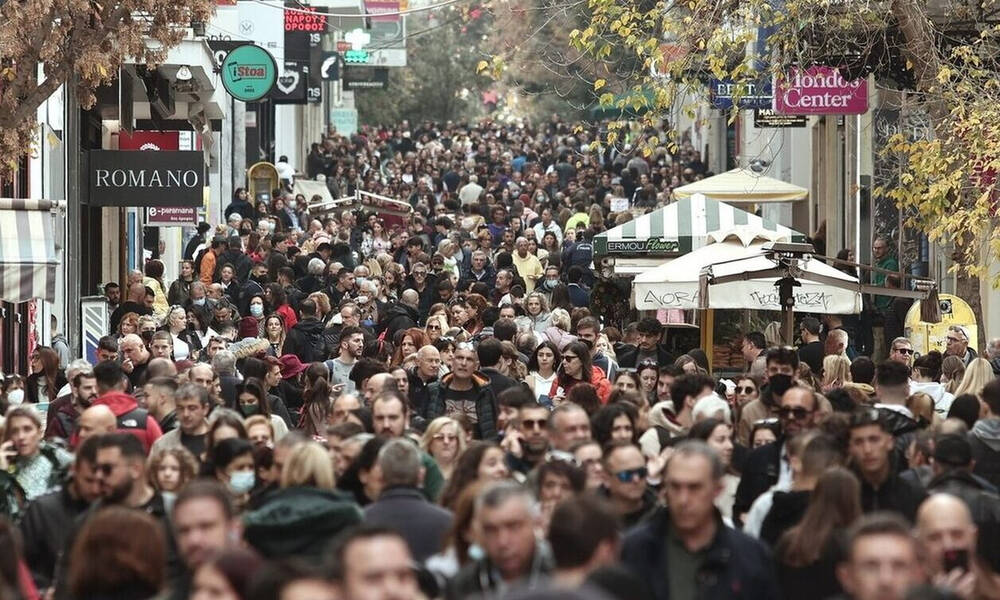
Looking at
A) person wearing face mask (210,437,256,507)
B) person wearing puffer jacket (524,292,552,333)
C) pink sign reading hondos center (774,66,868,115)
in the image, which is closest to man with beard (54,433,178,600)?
person wearing face mask (210,437,256,507)

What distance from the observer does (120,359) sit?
17984 mm

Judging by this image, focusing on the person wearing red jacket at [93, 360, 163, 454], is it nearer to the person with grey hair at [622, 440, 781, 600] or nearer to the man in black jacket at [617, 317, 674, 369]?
the person with grey hair at [622, 440, 781, 600]

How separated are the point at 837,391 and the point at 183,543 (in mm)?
7100

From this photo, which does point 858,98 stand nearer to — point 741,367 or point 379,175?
point 741,367

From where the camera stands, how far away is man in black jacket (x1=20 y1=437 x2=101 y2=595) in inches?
364

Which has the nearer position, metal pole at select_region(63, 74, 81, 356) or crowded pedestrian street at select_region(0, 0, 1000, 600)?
crowded pedestrian street at select_region(0, 0, 1000, 600)

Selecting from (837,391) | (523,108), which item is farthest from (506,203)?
(523,108)

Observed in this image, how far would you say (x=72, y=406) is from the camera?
1431 cm

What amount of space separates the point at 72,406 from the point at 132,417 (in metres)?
1.71

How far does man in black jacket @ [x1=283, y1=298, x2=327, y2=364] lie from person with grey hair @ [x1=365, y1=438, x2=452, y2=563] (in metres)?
10.8

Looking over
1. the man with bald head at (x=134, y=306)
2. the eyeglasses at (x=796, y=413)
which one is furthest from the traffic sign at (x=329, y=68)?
the eyeglasses at (x=796, y=413)

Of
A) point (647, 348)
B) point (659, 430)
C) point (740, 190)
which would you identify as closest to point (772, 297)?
point (647, 348)

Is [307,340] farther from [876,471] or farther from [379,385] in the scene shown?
[876,471]

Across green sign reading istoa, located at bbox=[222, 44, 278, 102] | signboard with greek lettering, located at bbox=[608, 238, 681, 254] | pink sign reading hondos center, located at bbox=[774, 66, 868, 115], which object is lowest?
signboard with greek lettering, located at bbox=[608, 238, 681, 254]
